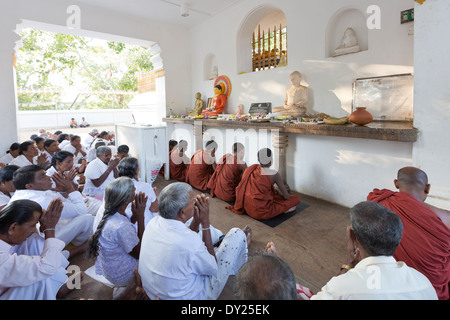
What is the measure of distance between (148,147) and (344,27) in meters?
4.58

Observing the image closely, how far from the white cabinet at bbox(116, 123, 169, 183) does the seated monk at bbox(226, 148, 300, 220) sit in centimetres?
259

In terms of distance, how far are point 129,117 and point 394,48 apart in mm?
17434

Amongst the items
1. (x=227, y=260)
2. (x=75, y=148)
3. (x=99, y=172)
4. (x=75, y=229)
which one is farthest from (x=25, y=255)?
(x=75, y=148)

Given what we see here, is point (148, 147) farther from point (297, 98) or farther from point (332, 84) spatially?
point (332, 84)

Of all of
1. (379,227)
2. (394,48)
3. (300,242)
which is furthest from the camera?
(394,48)

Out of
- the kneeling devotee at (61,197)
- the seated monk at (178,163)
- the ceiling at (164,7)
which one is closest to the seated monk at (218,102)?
the seated monk at (178,163)

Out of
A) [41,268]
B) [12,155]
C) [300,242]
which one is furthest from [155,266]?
[12,155]

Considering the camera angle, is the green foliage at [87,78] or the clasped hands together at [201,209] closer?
the clasped hands together at [201,209]

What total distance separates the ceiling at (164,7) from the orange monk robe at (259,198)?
4.66 meters

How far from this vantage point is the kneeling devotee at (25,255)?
A: 162cm

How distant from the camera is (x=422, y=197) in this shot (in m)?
2.28

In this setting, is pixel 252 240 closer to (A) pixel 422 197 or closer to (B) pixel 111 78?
(A) pixel 422 197

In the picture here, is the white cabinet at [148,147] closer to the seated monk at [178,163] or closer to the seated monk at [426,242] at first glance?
the seated monk at [178,163]
